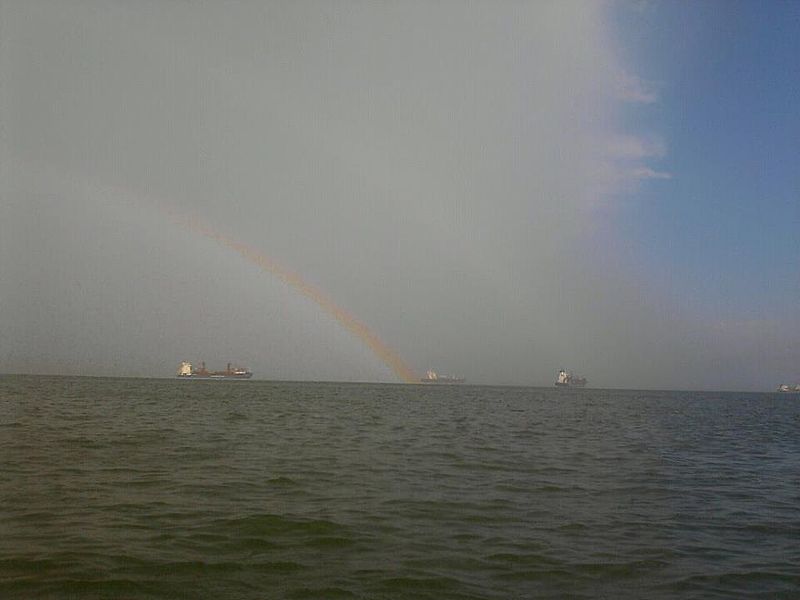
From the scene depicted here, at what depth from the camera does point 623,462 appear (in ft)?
80.9

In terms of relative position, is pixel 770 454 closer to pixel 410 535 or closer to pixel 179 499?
pixel 410 535

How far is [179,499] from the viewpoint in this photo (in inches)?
574

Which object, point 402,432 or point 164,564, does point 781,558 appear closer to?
point 164,564

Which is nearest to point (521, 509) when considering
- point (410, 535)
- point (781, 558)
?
point (410, 535)

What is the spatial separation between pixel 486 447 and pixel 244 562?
19.0 metres

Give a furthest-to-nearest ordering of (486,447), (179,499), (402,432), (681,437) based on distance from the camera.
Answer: (681,437) → (402,432) → (486,447) → (179,499)

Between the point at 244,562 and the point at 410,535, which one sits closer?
the point at 244,562

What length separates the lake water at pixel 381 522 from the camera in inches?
365

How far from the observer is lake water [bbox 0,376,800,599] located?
9281mm

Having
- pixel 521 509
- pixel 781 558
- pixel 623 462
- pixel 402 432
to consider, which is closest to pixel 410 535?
pixel 521 509

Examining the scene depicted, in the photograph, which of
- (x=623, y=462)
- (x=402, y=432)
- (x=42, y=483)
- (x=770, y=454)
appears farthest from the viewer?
(x=402, y=432)

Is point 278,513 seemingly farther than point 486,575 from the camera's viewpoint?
Yes

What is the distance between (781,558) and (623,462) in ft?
43.6

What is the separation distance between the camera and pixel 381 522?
13.0m
